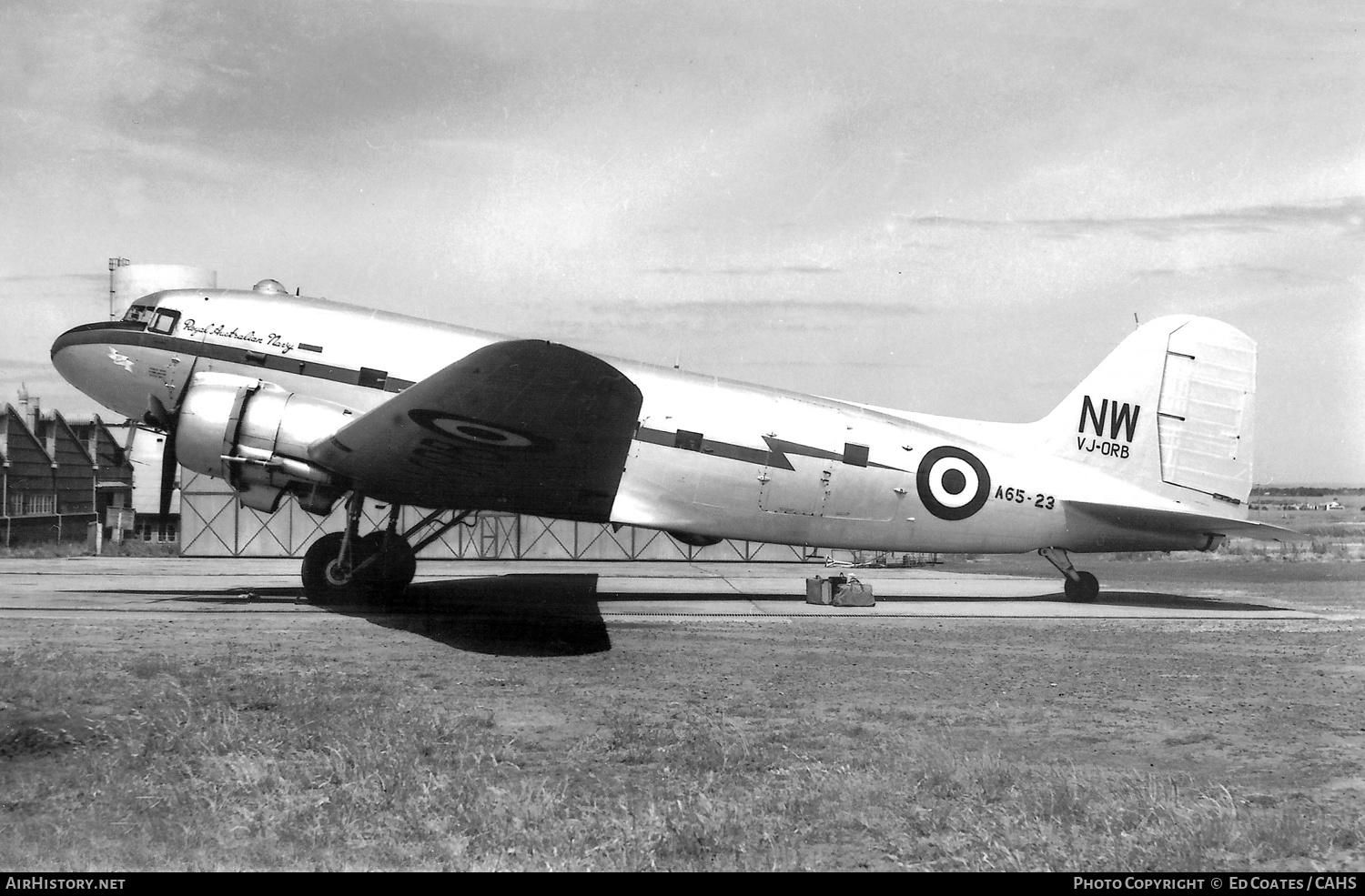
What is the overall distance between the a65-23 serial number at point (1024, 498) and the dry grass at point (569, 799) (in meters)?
7.43

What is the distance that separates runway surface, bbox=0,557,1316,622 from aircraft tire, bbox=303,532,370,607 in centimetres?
27

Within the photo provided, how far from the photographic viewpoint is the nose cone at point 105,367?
11844 mm

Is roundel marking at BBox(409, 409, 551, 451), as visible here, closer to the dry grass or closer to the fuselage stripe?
the fuselage stripe

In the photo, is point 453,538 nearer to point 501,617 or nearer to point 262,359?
point 262,359

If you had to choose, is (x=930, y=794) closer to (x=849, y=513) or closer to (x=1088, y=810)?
(x=1088, y=810)

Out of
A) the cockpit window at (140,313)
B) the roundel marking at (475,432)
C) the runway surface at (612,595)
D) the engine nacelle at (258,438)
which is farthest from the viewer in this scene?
the cockpit window at (140,313)

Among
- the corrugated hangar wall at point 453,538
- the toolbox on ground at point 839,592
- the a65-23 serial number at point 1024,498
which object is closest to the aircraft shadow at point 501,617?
the toolbox on ground at point 839,592

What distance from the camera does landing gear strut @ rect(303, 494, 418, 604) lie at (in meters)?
11.3

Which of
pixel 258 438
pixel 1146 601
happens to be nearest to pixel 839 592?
pixel 1146 601

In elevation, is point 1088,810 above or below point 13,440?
below

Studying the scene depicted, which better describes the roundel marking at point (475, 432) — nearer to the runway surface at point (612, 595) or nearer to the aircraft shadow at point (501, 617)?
the aircraft shadow at point (501, 617)

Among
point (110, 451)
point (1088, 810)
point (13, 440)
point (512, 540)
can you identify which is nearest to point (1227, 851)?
point (1088, 810)

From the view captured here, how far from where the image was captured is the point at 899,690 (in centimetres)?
741

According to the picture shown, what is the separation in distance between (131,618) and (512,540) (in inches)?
652
